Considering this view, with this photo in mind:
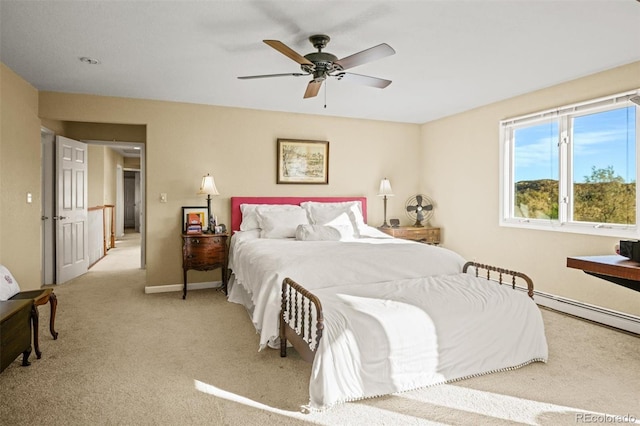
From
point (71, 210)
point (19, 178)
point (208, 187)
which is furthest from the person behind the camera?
point (71, 210)

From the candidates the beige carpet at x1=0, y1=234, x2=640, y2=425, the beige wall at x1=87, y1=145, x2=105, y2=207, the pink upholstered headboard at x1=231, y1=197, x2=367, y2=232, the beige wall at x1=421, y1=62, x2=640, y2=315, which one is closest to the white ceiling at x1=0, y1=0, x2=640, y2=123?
the beige wall at x1=421, y1=62, x2=640, y2=315

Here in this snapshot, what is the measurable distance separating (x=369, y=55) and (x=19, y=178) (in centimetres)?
388

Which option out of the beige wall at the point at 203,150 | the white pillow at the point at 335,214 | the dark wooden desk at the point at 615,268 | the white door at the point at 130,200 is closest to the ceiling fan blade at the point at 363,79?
the white pillow at the point at 335,214

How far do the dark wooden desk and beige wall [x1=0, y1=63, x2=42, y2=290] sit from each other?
200 inches

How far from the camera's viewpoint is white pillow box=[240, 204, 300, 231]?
16.1ft

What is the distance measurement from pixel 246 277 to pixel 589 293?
3528 millimetres

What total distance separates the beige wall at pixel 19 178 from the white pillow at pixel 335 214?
323 cm

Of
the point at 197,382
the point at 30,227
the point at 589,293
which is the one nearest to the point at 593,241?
the point at 589,293

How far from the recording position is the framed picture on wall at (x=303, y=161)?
5.45 m

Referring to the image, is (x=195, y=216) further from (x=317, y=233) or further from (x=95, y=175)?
(x=95, y=175)

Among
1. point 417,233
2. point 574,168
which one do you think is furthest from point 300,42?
point 417,233

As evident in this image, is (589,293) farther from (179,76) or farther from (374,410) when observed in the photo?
(179,76)

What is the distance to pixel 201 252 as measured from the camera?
4.63m

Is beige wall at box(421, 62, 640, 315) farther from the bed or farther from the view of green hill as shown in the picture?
the bed
